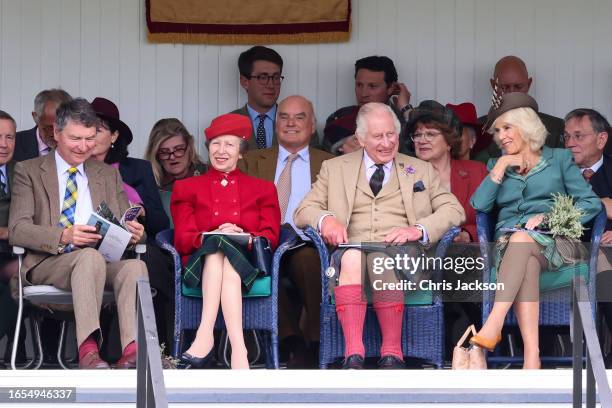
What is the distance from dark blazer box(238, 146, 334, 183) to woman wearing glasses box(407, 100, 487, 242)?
50cm

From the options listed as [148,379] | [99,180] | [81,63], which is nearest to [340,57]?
[81,63]

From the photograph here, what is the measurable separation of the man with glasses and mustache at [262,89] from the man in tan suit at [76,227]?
1401 millimetres

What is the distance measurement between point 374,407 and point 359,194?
1.22 metres

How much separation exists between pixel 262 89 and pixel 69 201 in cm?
173

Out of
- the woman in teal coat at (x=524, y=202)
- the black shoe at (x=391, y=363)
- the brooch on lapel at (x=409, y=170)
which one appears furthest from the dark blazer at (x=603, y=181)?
the black shoe at (x=391, y=363)

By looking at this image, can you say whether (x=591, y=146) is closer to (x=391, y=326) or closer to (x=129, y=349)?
(x=391, y=326)

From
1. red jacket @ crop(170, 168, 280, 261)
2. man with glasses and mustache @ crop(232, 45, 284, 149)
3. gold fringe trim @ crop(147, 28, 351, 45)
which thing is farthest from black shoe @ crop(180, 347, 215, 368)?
gold fringe trim @ crop(147, 28, 351, 45)

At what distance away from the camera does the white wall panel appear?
903cm

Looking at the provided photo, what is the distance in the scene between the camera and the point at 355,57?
29.7 feet

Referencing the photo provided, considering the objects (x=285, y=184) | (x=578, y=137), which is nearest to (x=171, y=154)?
(x=285, y=184)

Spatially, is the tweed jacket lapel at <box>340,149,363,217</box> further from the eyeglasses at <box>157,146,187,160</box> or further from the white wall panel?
the white wall panel

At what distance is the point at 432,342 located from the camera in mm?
7055

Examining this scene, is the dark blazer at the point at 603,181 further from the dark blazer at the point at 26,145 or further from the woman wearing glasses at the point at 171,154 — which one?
the dark blazer at the point at 26,145

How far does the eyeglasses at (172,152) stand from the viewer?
8258 mm
